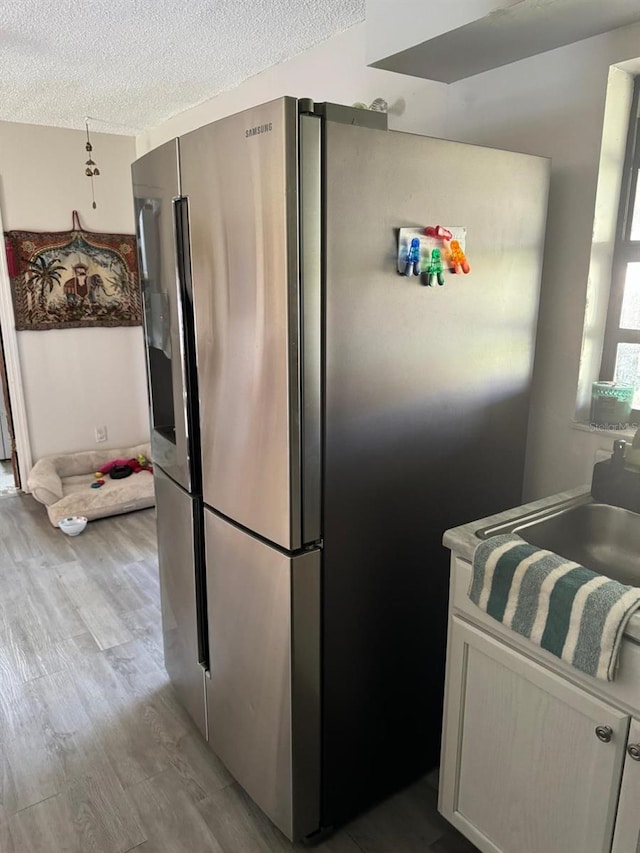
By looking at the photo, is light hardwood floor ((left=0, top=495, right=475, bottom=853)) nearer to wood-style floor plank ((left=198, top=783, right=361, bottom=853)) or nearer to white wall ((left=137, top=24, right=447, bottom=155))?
wood-style floor plank ((left=198, top=783, right=361, bottom=853))

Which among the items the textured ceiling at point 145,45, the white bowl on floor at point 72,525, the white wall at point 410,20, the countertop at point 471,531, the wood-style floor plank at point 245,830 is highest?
the textured ceiling at point 145,45

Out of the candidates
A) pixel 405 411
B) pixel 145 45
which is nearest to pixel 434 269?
pixel 405 411

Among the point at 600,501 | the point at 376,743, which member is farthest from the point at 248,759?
the point at 600,501

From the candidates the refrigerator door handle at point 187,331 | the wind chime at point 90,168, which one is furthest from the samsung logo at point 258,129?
the wind chime at point 90,168

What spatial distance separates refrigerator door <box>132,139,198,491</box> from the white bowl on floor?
76.5 inches

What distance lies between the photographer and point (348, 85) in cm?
245

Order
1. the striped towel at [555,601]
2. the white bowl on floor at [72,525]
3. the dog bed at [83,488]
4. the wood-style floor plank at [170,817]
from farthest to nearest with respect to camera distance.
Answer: the dog bed at [83,488] < the white bowl on floor at [72,525] < the wood-style floor plank at [170,817] < the striped towel at [555,601]

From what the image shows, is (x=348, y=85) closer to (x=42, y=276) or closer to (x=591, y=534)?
(x=591, y=534)

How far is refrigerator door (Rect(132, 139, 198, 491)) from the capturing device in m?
1.69

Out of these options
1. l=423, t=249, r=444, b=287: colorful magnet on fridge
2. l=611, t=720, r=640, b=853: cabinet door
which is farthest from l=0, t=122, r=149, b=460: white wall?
l=611, t=720, r=640, b=853: cabinet door

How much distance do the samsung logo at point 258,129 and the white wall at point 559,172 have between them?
952mm

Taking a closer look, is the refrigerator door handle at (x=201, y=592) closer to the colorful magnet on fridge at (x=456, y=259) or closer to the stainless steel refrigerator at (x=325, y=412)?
the stainless steel refrigerator at (x=325, y=412)

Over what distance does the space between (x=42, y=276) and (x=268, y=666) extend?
3.55 m

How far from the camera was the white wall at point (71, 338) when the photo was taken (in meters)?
4.08
